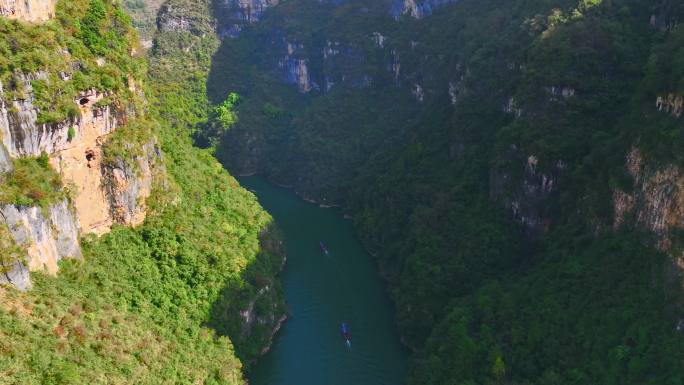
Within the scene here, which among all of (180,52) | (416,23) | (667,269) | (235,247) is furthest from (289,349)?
(180,52)

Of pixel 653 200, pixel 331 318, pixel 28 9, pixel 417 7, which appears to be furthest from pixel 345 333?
pixel 417 7

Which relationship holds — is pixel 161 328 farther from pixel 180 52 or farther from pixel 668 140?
pixel 180 52

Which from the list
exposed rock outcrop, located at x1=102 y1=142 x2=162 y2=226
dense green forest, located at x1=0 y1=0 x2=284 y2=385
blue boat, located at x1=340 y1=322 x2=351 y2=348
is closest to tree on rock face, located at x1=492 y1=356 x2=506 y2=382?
blue boat, located at x1=340 y1=322 x2=351 y2=348

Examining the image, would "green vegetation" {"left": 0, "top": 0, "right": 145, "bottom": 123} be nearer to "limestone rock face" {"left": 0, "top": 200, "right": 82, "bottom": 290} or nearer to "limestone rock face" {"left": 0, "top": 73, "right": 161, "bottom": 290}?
"limestone rock face" {"left": 0, "top": 73, "right": 161, "bottom": 290}

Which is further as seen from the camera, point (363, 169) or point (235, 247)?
point (363, 169)

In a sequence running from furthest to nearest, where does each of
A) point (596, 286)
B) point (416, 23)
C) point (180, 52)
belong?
point (180, 52) < point (416, 23) < point (596, 286)

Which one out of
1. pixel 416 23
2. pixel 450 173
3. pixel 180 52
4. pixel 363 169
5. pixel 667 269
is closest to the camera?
pixel 667 269
